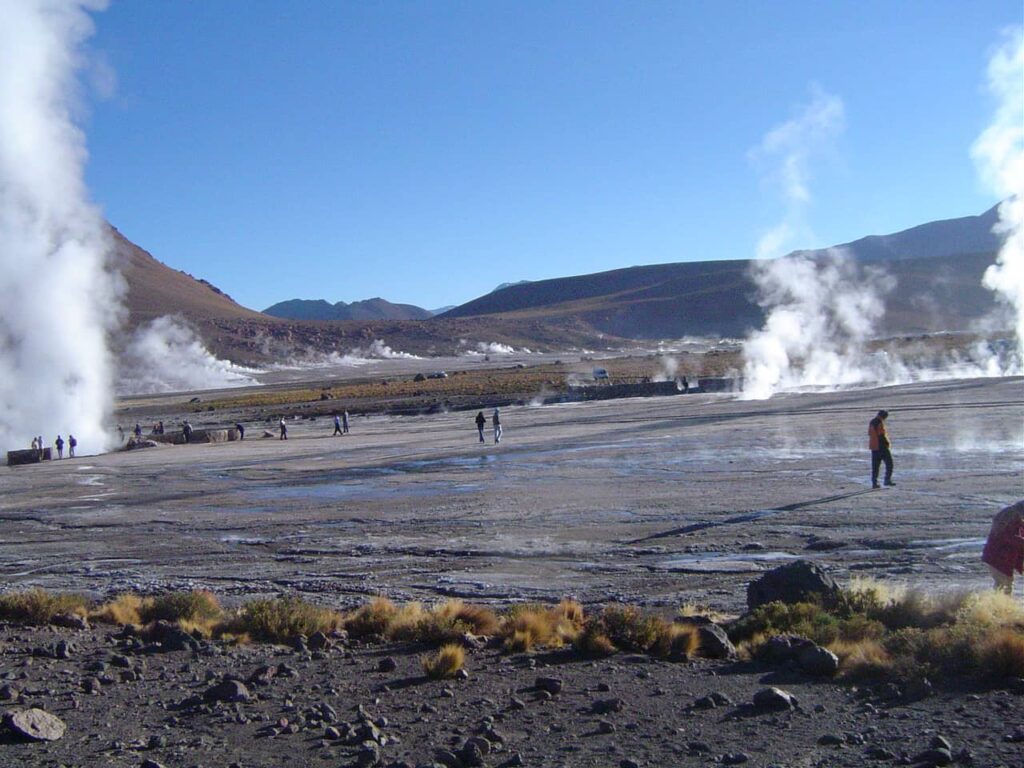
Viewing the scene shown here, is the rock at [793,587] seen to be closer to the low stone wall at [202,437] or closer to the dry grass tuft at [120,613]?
the dry grass tuft at [120,613]

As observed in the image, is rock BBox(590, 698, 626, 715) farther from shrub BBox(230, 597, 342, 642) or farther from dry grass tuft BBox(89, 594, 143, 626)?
dry grass tuft BBox(89, 594, 143, 626)

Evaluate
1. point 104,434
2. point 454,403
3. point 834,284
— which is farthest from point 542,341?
point 104,434

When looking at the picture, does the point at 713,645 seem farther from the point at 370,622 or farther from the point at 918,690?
the point at 370,622

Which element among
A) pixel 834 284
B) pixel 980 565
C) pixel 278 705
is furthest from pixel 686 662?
pixel 834 284

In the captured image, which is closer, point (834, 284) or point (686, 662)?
point (686, 662)

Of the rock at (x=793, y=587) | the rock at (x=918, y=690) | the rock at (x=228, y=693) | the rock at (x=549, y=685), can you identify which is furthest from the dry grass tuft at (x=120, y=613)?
the rock at (x=918, y=690)

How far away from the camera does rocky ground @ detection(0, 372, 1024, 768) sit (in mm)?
6719

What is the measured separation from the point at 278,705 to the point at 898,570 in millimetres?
7777

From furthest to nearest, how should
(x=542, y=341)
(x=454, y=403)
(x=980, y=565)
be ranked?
(x=542, y=341) → (x=454, y=403) → (x=980, y=565)

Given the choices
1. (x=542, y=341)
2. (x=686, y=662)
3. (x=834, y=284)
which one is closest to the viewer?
(x=686, y=662)

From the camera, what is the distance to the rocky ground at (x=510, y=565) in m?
6.72

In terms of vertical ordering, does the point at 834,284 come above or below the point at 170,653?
above

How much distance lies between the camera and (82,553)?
17594mm

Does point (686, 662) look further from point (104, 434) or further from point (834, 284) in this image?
point (834, 284)
